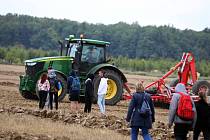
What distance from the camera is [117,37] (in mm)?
143000

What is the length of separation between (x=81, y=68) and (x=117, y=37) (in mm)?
121251

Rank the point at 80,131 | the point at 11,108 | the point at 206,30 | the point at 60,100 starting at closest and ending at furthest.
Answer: the point at 80,131
the point at 11,108
the point at 60,100
the point at 206,30

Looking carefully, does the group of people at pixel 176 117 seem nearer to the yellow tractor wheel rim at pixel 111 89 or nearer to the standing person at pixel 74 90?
the standing person at pixel 74 90

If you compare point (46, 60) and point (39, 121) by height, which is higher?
point (46, 60)

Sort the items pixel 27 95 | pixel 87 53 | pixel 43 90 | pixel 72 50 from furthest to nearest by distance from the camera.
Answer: pixel 72 50
pixel 27 95
pixel 87 53
pixel 43 90

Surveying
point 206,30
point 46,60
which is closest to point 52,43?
point 206,30

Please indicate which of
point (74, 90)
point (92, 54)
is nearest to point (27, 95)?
point (92, 54)

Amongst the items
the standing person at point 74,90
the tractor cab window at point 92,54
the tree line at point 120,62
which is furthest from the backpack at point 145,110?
the tree line at point 120,62

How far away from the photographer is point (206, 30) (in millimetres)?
161875

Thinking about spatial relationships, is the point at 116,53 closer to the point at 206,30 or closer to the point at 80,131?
the point at 206,30

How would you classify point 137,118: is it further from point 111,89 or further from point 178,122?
point 111,89

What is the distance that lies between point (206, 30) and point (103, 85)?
147985 mm

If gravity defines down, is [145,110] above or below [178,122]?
above

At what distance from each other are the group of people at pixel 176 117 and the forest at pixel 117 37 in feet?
369
